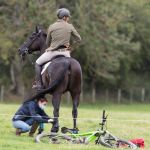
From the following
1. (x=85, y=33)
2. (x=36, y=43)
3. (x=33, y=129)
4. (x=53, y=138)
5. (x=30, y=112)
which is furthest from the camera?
(x=85, y=33)

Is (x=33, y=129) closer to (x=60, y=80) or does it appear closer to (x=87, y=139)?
(x=60, y=80)

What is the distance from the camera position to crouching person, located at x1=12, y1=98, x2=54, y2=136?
1405cm

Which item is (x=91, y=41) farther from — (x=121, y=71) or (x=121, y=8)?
(x=121, y=71)

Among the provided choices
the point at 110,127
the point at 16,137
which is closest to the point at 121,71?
the point at 110,127

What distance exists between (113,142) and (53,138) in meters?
1.28

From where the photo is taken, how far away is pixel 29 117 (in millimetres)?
14242

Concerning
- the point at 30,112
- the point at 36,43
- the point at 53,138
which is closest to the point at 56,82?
the point at 30,112

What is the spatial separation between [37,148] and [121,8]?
3557cm

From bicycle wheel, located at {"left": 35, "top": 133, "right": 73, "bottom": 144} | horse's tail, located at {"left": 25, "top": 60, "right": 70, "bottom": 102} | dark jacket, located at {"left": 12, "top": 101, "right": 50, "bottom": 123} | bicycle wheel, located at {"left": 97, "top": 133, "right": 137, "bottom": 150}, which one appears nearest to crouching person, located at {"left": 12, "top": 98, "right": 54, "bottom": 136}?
dark jacket, located at {"left": 12, "top": 101, "right": 50, "bottom": 123}

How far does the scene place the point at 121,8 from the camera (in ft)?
153

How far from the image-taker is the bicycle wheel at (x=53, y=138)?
12.9 metres

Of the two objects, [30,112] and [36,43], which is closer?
[30,112]

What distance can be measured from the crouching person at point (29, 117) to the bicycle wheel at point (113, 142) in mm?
1550

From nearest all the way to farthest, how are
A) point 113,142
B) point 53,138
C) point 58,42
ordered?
point 53,138
point 113,142
point 58,42
